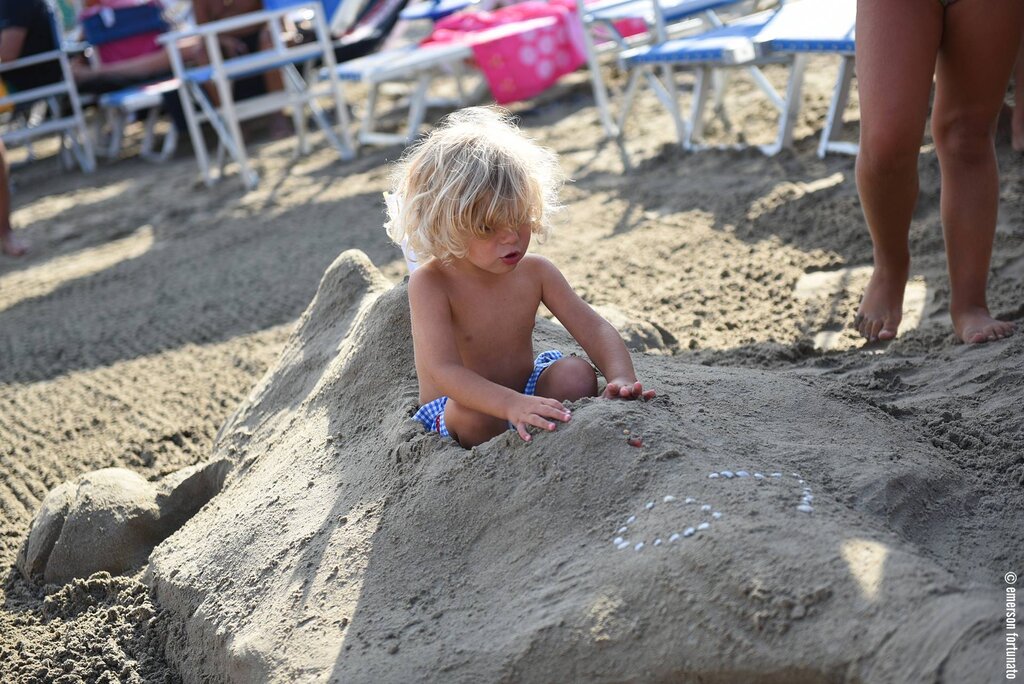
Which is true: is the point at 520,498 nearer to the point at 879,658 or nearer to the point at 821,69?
the point at 879,658

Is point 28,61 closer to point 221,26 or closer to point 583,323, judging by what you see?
point 221,26

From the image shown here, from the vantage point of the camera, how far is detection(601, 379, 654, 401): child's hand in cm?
222

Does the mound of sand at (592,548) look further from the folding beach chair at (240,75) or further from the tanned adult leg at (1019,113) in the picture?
the folding beach chair at (240,75)

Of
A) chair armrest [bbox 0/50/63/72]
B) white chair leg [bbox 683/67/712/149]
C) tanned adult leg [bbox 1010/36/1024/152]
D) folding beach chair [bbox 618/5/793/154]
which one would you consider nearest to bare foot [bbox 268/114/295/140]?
chair armrest [bbox 0/50/63/72]

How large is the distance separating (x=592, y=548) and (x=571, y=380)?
57 cm

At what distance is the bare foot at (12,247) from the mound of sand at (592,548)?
14.2ft

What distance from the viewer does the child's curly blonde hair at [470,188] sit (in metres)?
2.23

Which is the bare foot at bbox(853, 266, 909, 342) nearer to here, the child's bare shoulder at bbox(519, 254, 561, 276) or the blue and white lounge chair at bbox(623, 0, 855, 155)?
the child's bare shoulder at bbox(519, 254, 561, 276)

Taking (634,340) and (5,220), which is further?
(5,220)

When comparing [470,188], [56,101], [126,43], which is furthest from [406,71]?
[470,188]

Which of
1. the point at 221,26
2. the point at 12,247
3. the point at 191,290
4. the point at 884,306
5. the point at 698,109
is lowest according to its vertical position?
the point at 191,290

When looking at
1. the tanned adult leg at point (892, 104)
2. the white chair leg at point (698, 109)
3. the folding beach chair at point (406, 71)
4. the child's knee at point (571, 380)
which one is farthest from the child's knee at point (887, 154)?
the folding beach chair at point (406, 71)

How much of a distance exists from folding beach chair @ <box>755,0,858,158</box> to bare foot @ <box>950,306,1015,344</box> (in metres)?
2.22

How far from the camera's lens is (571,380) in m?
2.39
